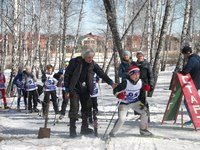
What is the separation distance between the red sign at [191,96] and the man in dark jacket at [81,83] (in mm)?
1725

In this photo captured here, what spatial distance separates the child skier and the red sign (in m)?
1.27

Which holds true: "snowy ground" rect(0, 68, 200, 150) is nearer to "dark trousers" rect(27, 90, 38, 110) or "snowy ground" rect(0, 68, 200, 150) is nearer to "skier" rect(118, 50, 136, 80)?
"skier" rect(118, 50, 136, 80)

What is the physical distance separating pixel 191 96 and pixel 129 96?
5.64 feet

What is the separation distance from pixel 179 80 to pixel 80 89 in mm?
2237

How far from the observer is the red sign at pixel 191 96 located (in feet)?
28.6

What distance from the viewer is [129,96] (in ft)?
25.8

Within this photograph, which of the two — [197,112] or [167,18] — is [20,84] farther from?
[197,112]

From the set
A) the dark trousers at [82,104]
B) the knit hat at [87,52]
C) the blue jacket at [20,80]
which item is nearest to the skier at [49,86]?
the blue jacket at [20,80]

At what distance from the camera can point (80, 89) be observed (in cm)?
824

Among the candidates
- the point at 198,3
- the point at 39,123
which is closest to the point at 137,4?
the point at 198,3

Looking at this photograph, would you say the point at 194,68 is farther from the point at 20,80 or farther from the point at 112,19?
the point at 20,80

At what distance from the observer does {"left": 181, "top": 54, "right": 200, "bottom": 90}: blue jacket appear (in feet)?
29.3

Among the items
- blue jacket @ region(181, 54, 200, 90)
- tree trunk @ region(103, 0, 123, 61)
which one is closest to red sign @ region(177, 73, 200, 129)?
blue jacket @ region(181, 54, 200, 90)

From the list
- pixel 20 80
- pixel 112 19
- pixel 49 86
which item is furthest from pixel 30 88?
pixel 112 19
